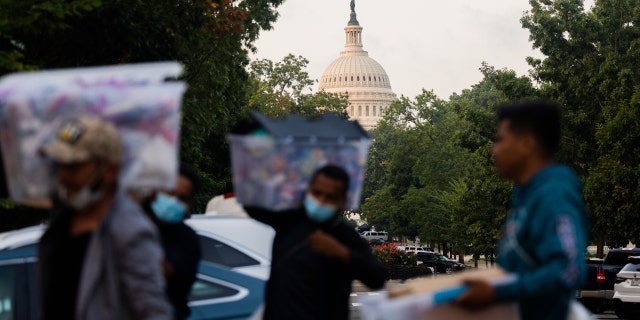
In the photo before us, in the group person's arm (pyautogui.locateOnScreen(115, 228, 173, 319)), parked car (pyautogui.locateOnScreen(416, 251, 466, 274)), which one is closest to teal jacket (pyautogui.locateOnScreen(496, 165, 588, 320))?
person's arm (pyautogui.locateOnScreen(115, 228, 173, 319))

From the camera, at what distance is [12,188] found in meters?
5.24

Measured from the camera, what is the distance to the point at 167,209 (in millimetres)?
6656

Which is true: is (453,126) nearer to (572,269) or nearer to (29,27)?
(29,27)

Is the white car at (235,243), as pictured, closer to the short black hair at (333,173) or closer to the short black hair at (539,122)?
the short black hair at (333,173)

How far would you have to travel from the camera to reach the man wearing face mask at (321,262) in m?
6.27

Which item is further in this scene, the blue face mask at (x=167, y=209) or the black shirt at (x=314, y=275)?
the blue face mask at (x=167, y=209)

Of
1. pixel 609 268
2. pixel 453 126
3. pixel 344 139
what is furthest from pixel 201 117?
pixel 453 126

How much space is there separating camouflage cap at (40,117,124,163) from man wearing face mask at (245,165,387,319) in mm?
1550

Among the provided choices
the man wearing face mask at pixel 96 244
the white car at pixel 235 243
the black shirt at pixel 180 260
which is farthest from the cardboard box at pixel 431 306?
the white car at pixel 235 243

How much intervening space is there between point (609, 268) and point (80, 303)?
80.1ft

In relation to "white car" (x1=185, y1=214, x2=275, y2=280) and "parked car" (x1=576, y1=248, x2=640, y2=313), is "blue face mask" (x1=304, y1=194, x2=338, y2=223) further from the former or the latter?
"parked car" (x1=576, y1=248, x2=640, y2=313)

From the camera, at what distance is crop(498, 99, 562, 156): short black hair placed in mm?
5105

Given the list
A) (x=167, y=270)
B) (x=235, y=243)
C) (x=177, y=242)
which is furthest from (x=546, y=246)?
(x=235, y=243)

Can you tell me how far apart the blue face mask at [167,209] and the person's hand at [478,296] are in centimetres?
217
